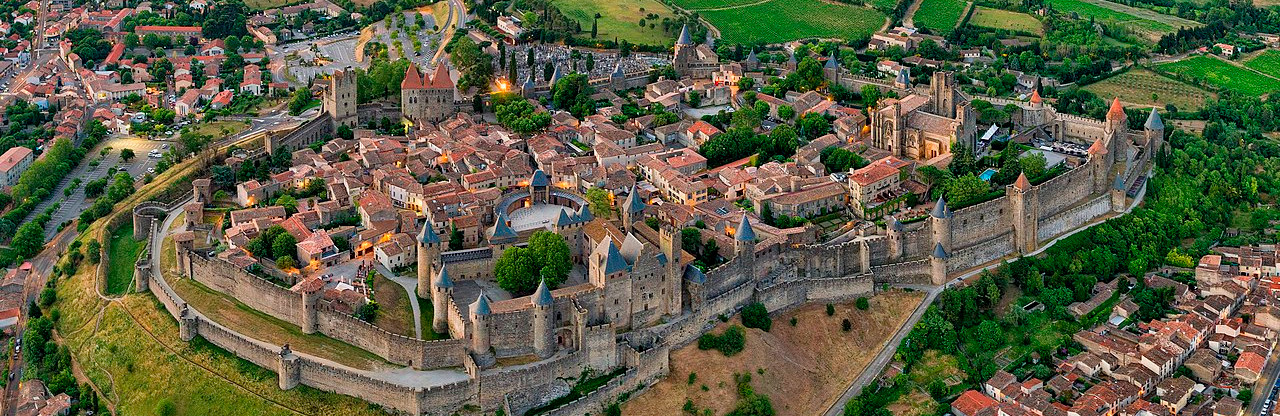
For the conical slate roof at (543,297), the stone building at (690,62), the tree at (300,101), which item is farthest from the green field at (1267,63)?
the conical slate roof at (543,297)

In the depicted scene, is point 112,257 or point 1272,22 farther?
point 1272,22

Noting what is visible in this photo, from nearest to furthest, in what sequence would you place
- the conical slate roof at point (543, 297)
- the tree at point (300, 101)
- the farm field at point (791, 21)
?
the conical slate roof at point (543, 297) < the tree at point (300, 101) < the farm field at point (791, 21)

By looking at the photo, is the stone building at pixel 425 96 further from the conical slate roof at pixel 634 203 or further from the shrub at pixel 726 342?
the shrub at pixel 726 342

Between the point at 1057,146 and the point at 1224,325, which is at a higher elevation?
the point at 1057,146

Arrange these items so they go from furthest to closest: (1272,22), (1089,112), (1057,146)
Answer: (1272,22), (1089,112), (1057,146)

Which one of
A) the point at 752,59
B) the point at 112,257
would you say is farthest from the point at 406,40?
the point at 112,257

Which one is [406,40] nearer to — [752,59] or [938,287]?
[752,59]

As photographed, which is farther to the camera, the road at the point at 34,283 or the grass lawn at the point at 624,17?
the grass lawn at the point at 624,17
